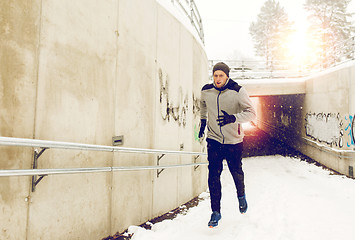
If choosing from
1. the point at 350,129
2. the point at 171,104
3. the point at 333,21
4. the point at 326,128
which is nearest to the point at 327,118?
the point at 326,128

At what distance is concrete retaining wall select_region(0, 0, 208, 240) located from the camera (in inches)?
77.1

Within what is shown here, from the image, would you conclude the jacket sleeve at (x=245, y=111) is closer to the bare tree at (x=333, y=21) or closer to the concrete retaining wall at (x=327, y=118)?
the concrete retaining wall at (x=327, y=118)

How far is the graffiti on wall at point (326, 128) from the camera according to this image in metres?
8.99

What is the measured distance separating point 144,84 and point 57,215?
2228mm

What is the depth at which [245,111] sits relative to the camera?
2926 millimetres

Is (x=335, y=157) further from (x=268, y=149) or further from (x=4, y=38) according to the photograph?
(x=4, y=38)

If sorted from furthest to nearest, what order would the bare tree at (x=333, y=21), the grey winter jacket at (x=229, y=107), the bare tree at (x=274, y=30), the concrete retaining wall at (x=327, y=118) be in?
the bare tree at (x=274, y=30), the bare tree at (x=333, y=21), the concrete retaining wall at (x=327, y=118), the grey winter jacket at (x=229, y=107)

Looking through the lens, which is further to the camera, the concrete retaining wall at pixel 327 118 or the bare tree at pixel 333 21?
the bare tree at pixel 333 21

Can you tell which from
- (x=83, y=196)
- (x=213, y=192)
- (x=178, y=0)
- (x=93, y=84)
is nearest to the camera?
(x=83, y=196)

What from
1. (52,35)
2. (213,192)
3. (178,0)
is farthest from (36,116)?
(178,0)

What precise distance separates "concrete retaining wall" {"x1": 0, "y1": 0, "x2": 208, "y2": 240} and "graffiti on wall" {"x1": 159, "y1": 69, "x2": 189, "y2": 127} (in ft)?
0.13

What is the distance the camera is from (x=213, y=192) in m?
3.04

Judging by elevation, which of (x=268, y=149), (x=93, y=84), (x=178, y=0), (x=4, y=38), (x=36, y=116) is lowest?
(x=268, y=149)

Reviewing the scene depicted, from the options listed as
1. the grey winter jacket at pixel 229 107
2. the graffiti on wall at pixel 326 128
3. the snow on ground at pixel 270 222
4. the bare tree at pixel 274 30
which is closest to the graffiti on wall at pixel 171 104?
the grey winter jacket at pixel 229 107
